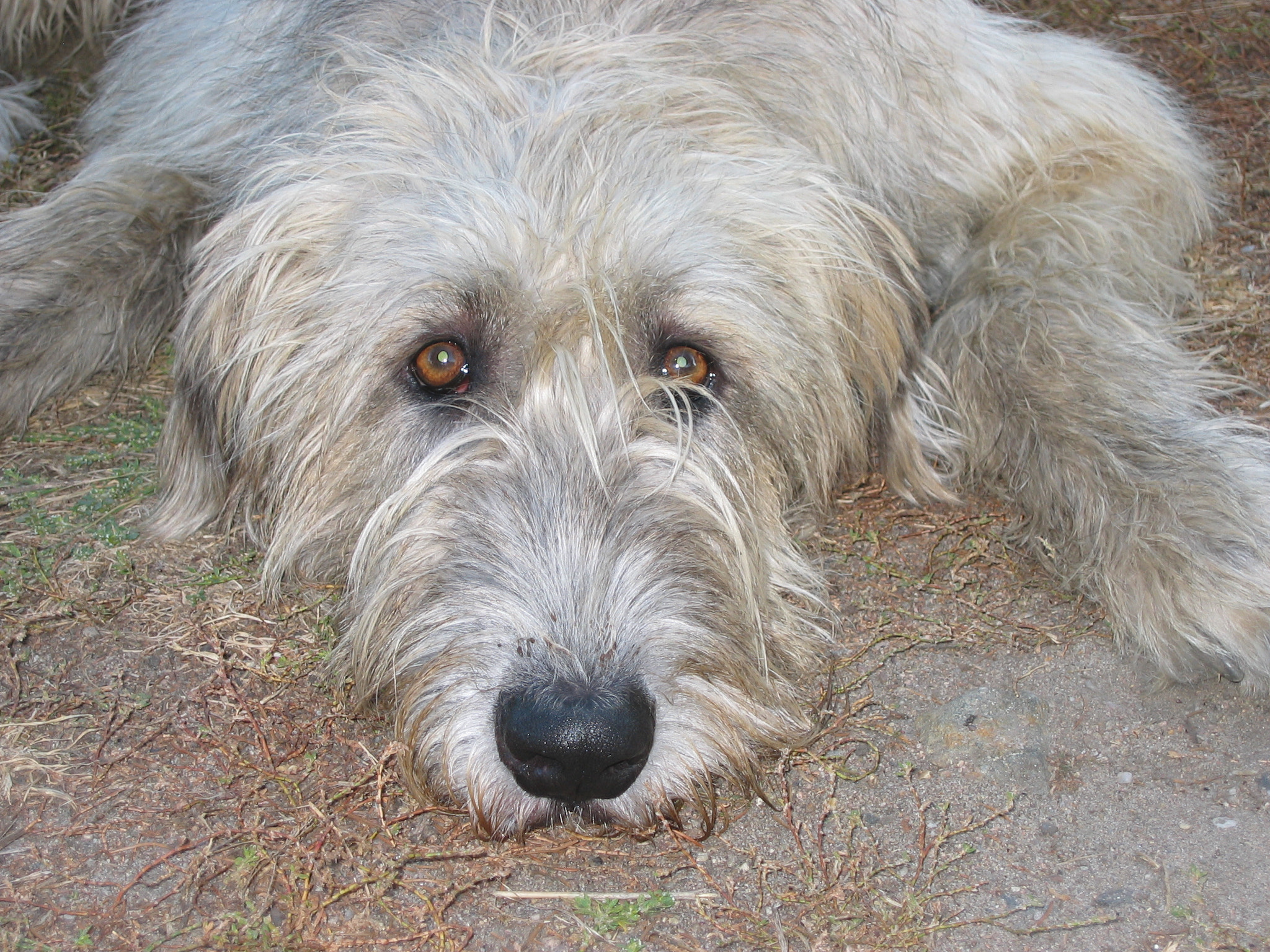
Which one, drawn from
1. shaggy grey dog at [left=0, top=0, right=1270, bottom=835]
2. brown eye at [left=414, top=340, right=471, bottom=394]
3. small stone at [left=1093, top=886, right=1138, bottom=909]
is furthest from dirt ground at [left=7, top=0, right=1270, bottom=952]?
brown eye at [left=414, top=340, right=471, bottom=394]

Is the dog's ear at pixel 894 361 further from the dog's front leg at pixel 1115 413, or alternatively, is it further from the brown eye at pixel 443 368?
the brown eye at pixel 443 368

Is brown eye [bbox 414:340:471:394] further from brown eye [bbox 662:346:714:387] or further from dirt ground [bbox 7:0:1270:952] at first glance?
dirt ground [bbox 7:0:1270:952]

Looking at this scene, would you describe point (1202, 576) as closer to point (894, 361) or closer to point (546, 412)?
point (894, 361)

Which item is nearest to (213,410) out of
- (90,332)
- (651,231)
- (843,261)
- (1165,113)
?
(90,332)

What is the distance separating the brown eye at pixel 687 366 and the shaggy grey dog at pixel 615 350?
0.5 inches

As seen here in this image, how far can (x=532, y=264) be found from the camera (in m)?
3.04

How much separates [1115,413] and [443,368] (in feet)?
5.90

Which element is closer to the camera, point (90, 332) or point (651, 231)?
point (651, 231)

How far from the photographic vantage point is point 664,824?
2793 millimetres

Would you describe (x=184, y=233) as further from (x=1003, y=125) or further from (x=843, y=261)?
(x=1003, y=125)

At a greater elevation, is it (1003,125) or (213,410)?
(1003,125)

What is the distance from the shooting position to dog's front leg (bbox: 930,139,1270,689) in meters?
3.20

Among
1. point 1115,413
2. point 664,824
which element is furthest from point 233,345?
point 1115,413

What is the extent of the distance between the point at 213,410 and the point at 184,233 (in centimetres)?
100
